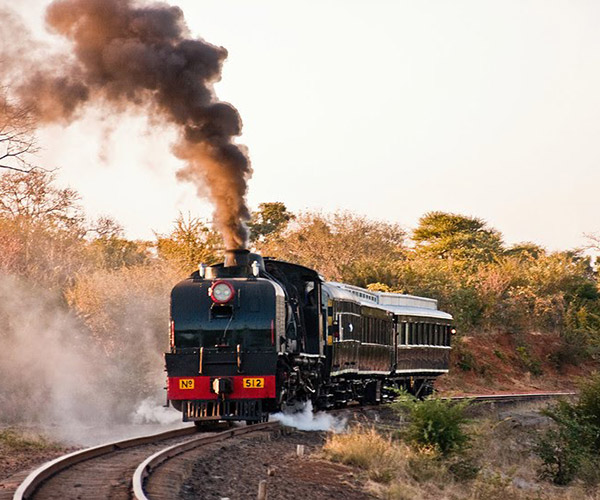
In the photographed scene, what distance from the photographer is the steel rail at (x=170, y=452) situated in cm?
1188

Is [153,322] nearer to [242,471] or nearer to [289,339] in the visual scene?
[289,339]

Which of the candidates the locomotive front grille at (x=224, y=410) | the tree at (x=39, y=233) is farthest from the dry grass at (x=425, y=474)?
the tree at (x=39, y=233)

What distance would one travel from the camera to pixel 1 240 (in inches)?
1316

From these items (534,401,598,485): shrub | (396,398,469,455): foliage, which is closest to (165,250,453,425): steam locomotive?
(396,398,469,455): foliage

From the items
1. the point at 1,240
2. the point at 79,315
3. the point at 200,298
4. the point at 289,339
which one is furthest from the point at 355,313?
the point at 1,240

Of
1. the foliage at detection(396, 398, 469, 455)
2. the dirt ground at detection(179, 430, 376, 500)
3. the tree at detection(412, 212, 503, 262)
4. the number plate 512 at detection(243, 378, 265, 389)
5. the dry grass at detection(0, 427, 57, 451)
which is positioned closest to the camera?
the dirt ground at detection(179, 430, 376, 500)

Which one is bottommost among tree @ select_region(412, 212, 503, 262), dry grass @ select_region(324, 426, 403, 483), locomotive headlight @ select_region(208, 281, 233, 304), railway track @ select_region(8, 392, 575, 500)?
dry grass @ select_region(324, 426, 403, 483)

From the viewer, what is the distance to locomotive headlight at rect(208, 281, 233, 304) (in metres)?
19.3

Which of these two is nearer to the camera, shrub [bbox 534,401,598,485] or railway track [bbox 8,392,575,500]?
railway track [bbox 8,392,575,500]

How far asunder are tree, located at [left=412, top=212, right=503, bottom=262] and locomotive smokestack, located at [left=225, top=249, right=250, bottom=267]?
54.6 m

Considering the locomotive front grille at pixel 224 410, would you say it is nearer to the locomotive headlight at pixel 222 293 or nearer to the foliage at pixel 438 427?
the locomotive headlight at pixel 222 293

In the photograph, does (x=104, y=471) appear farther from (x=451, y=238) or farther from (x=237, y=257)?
(x=451, y=238)

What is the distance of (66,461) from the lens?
13883 mm

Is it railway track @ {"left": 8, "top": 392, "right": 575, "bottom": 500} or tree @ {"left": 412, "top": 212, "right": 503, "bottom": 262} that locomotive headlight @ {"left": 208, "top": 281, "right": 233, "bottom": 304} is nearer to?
railway track @ {"left": 8, "top": 392, "right": 575, "bottom": 500}
